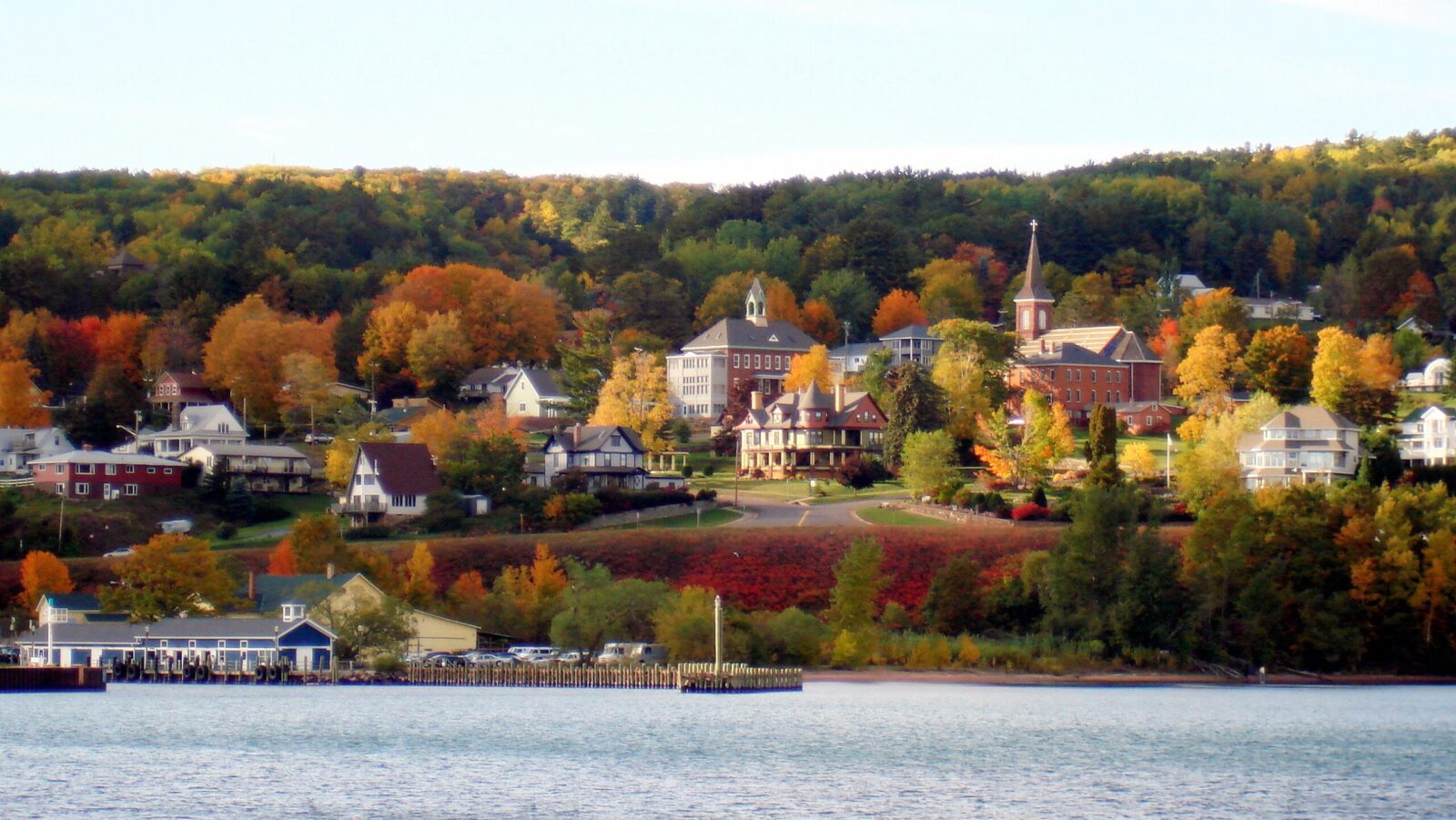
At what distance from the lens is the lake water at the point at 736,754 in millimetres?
48812

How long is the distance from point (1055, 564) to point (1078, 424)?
5338cm

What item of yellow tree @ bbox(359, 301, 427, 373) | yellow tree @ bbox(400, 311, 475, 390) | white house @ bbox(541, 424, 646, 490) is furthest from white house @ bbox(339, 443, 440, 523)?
yellow tree @ bbox(359, 301, 427, 373)

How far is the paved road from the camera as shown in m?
99.9

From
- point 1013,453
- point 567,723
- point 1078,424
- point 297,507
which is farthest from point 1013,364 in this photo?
point 567,723

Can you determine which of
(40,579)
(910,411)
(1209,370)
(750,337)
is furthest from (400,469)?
(1209,370)

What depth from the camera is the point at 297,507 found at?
114 m

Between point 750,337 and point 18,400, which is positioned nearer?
point 18,400

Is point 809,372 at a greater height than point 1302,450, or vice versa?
point 809,372

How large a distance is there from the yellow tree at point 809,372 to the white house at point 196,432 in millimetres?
34813

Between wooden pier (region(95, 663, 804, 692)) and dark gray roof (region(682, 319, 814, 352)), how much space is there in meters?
63.3

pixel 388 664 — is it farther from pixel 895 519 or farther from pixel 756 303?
pixel 756 303

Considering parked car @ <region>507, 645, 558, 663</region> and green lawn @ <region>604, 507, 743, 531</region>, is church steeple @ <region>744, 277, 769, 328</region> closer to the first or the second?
green lawn @ <region>604, 507, 743, 531</region>

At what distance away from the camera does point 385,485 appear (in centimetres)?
10825

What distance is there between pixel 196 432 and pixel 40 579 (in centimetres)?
3415
